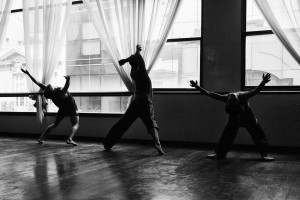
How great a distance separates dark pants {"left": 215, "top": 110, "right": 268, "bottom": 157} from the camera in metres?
3.93

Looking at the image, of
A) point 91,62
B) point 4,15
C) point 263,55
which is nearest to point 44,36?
point 91,62

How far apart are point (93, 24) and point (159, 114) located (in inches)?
76.1

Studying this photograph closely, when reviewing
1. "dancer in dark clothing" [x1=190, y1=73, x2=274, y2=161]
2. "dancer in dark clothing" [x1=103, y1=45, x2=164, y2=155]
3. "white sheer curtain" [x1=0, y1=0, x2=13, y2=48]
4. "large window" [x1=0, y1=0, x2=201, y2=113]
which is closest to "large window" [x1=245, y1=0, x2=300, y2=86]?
"large window" [x1=0, y1=0, x2=201, y2=113]

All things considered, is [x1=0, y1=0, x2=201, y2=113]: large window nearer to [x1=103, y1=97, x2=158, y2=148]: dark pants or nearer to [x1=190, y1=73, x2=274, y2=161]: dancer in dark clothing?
[x1=103, y1=97, x2=158, y2=148]: dark pants

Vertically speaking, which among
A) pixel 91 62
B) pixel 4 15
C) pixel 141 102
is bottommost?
pixel 141 102

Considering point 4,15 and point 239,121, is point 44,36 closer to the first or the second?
point 4,15

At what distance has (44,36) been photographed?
612 cm

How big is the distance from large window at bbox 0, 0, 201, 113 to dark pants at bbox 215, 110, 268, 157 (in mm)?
1457

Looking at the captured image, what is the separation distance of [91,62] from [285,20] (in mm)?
3280

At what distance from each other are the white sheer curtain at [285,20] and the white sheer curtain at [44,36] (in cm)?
340

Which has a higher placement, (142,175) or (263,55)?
(263,55)

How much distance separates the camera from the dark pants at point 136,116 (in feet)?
14.4

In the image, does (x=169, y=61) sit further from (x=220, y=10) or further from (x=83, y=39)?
(x=83, y=39)

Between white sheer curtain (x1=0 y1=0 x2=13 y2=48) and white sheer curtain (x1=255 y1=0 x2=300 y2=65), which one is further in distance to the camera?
white sheer curtain (x1=0 y1=0 x2=13 y2=48)
